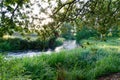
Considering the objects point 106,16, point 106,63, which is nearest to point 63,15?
point 106,16

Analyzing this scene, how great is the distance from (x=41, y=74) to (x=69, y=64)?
316 cm

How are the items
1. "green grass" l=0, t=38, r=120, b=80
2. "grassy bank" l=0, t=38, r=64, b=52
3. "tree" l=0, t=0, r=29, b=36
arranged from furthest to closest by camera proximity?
"grassy bank" l=0, t=38, r=64, b=52 → "green grass" l=0, t=38, r=120, b=80 → "tree" l=0, t=0, r=29, b=36

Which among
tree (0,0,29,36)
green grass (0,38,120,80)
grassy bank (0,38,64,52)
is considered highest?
tree (0,0,29,36)

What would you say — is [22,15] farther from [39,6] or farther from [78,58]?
[78,58]

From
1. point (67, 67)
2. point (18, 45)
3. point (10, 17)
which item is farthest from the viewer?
point (18, 45)

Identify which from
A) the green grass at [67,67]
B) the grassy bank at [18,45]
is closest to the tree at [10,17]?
the green grass at [67,67]

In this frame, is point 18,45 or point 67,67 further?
point 18,45

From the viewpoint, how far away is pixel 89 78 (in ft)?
33.8

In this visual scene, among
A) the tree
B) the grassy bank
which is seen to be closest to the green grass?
the tree

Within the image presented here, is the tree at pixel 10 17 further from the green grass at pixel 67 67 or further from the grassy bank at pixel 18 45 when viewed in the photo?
the grassy bank at pixel 18 45

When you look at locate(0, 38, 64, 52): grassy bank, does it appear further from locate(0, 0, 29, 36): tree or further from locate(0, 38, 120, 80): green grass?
locate(0, 0, 29, 36): tree

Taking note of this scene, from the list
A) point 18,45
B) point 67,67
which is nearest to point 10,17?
point 67,67

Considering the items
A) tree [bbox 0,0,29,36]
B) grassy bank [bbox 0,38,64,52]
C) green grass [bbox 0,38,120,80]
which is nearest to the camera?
tree [bbox 0,0,29,36]

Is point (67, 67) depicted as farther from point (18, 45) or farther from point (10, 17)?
point (18, 45)
